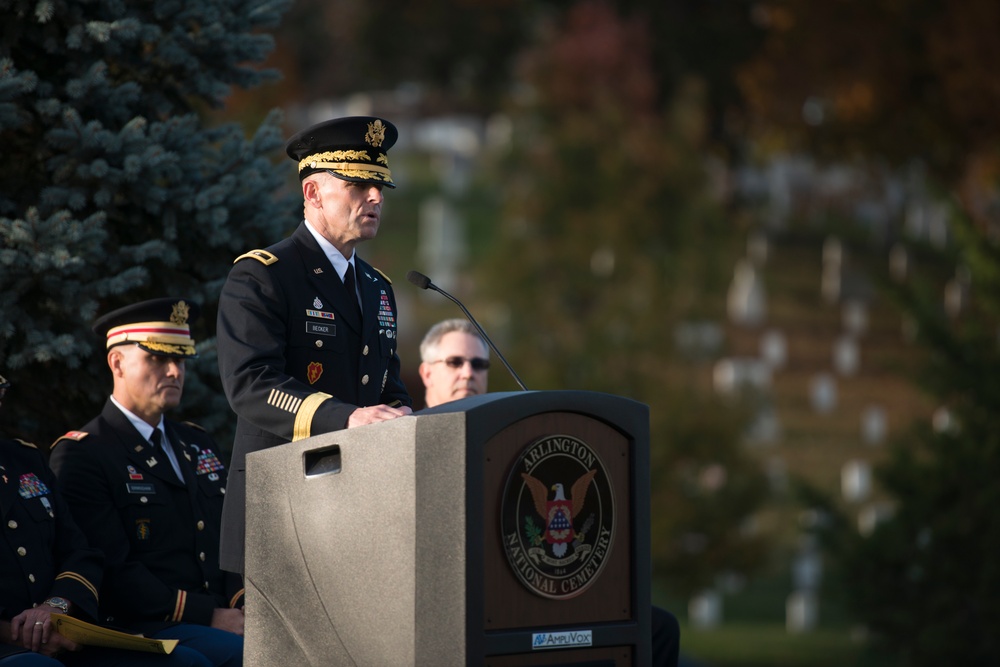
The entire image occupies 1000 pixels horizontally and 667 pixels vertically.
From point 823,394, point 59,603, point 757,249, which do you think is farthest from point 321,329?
point 757,249

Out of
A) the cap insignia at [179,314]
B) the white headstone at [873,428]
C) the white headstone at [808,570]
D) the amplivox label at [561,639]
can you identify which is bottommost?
the amplivox label at [561,639]

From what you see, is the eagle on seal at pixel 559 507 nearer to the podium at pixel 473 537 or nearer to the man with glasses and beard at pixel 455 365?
the podium at pixel 473 537

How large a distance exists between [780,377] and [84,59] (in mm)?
19866

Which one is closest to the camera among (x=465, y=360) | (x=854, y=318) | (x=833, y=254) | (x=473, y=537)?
(x=473, y=537)

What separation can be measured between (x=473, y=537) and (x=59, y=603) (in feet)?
6.88

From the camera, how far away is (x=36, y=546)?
A: 5270mm

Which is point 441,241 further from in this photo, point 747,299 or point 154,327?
point 154,327

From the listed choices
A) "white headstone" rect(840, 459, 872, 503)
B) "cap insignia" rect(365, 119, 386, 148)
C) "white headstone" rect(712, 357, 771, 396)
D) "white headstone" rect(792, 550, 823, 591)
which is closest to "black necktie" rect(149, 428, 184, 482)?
"cap insignia" rect(365, 119, 386, 148)

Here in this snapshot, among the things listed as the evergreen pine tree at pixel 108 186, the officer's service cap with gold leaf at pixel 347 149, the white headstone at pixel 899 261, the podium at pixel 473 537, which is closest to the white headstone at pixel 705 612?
the white headstone at pixel 899 261

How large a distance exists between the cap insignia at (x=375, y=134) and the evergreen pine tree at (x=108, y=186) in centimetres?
203

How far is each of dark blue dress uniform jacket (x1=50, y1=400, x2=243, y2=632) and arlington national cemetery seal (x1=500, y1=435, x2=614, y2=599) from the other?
2.26m

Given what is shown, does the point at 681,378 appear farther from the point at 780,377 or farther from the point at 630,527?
the point at 630,527

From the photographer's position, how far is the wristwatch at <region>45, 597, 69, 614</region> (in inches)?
201

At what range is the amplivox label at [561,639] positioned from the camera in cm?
370
